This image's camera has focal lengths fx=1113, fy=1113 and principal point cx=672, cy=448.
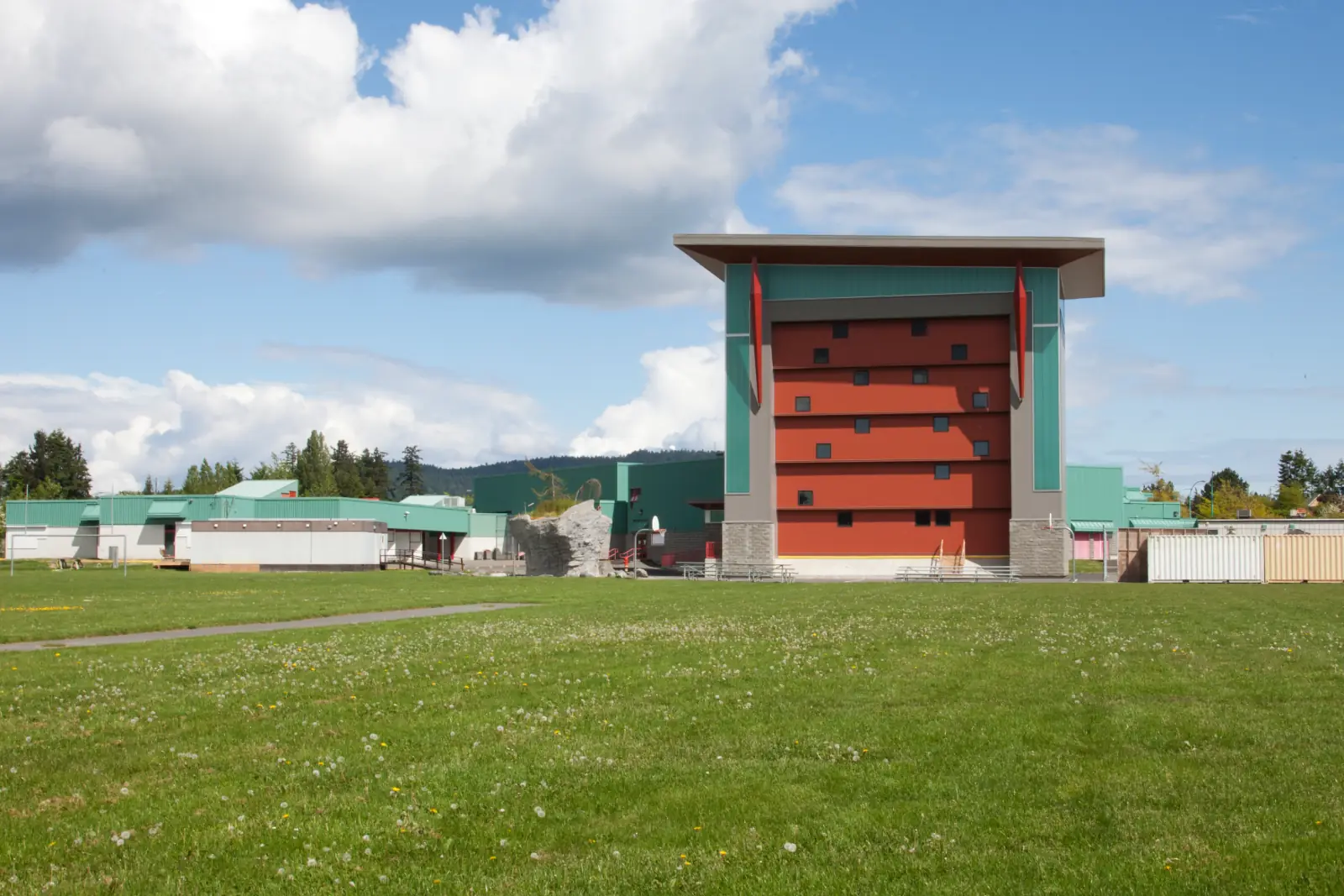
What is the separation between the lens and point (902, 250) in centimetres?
6781

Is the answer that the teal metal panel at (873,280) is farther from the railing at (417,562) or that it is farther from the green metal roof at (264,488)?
the green metal roof at (264,488)

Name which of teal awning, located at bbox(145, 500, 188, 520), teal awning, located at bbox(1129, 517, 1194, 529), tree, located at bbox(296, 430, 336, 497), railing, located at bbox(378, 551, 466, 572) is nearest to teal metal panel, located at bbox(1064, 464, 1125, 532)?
teal awning, located at bbox(1129, 517, 1194, 529)

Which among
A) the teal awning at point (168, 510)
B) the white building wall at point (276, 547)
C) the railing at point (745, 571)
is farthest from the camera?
the teal awning at point (168, 510)

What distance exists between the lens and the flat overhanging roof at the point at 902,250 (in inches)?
2616

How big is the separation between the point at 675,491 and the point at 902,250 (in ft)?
101

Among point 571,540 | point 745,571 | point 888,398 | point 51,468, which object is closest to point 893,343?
point 888,398

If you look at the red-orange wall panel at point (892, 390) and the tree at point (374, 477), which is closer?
the red-orange wall panel at point (892, 390)

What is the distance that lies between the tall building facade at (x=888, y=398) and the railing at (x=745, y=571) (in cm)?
72

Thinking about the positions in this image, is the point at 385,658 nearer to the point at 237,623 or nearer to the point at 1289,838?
the point at 237,623

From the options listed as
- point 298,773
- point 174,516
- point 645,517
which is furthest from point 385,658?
point 174,516

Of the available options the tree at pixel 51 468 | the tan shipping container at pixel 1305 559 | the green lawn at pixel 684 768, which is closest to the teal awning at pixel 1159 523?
the tan shipping container at pixel 1305 559

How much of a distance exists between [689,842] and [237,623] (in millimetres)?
23455

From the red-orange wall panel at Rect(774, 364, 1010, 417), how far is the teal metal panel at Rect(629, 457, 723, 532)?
1566 centimetres

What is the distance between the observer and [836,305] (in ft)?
232
